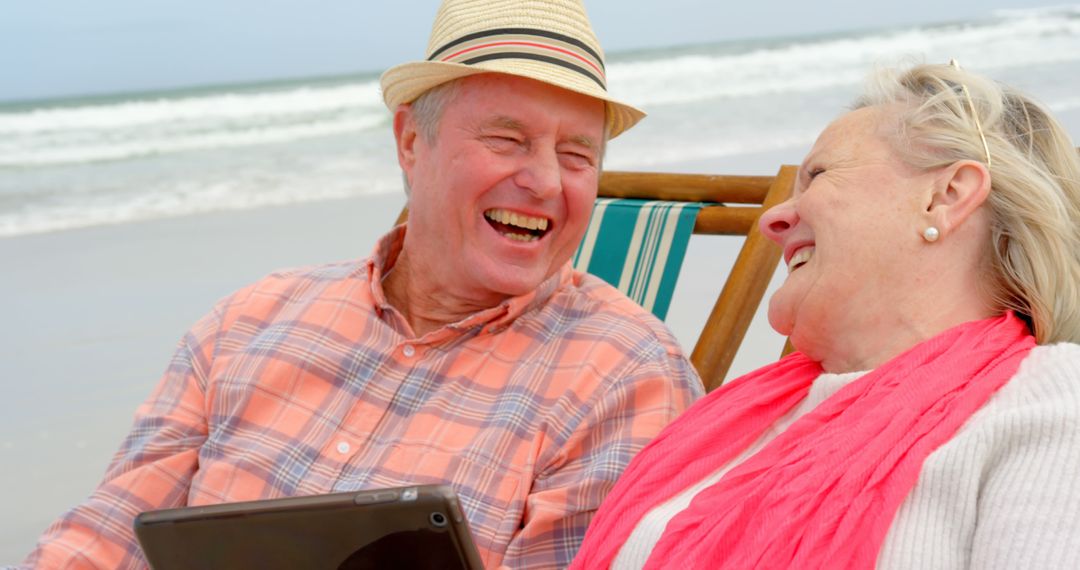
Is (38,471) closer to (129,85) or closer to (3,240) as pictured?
(3,240)

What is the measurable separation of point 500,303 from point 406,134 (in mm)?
373

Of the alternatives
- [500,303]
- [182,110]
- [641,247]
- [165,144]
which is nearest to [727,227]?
[641,247]

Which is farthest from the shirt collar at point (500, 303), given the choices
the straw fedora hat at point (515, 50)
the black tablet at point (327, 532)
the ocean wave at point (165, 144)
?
the ocean wave at point (165, 144)

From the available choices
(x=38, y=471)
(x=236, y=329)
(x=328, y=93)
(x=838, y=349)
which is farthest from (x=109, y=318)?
(x=328, y=93)

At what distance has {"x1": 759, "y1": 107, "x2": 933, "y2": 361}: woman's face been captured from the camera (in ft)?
5.45

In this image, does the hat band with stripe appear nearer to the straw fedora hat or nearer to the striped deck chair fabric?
the straw fedora hat

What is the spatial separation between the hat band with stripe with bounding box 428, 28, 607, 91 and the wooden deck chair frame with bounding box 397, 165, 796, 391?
56 cm

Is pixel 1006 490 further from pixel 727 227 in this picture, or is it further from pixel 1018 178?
pixel 727 227

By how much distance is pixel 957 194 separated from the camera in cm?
165

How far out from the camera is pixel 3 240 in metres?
7.07

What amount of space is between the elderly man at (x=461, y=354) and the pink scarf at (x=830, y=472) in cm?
24

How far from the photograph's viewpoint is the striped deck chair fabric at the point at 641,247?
2.77 metres

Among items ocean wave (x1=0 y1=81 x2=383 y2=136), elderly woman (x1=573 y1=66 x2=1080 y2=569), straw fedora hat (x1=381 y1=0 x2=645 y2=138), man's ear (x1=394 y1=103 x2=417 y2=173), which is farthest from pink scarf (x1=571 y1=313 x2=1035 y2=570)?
ocean wave (x1=0 y1=81 x2=383 y2=136)

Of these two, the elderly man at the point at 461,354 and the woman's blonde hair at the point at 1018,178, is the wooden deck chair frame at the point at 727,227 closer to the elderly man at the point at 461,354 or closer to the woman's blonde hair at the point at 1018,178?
the elderly man at the point at 461,354
